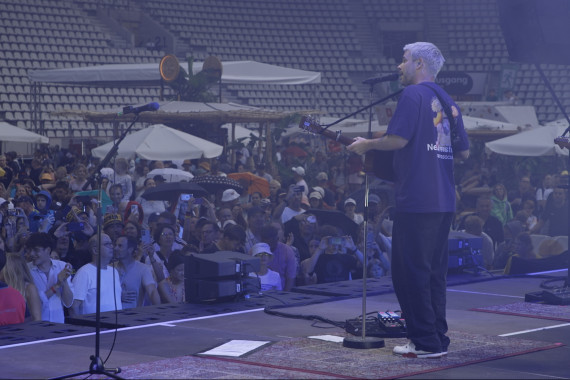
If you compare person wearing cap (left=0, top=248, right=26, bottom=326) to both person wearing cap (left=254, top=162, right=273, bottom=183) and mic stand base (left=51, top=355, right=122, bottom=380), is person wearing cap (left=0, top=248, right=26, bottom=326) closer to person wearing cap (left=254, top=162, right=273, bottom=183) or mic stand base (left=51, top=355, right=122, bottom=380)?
mic stand base (left=51, top=355, right=122, bottom=380)

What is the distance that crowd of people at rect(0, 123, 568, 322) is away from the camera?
7699mm

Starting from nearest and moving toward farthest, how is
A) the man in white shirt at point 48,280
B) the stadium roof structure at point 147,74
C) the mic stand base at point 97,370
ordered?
the mic stand base at point 97,370
the man in white shirt at point 48,280
the stadium roof structure at point 147,74

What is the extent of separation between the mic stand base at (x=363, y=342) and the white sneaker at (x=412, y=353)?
189 mm

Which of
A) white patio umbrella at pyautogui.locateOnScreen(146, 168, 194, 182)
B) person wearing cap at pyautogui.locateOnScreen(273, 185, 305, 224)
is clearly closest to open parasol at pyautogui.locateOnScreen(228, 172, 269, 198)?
white patio umbrella at pyautogui.locateOnScreen(146, 168, 194, 182)

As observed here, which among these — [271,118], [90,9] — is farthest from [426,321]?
[90,9]

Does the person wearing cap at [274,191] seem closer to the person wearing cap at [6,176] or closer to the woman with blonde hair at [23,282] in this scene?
the person wearing cap at [6,176]

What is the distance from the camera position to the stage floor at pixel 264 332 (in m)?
5.00

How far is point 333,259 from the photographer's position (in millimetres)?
9711

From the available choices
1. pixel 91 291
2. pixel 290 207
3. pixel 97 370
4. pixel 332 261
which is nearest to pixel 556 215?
pixel 290 207

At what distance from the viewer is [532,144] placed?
57.9 feet

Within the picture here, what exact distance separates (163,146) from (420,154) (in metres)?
10.8

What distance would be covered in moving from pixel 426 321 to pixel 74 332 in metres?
2.25

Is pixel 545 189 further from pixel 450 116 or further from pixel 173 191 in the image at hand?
pixel 450 116

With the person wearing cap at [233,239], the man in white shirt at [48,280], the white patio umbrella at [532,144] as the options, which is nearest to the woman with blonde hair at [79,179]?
the person wearing cap at [233,239]
